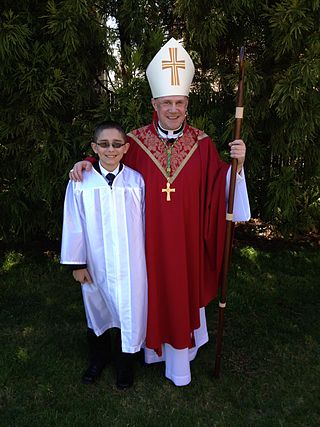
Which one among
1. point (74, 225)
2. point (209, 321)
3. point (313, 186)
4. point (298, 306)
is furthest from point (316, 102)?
point (74, 225)

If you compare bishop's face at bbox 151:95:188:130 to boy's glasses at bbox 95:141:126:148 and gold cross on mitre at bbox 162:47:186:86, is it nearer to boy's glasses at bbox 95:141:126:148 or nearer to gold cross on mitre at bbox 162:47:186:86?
gold cross on mitre at bbox 162:47:186:86

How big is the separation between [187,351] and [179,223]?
93 cm

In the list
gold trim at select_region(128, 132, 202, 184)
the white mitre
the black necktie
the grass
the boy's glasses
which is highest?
the white mitre

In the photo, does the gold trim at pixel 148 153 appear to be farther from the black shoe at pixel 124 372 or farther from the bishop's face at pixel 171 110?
the black shoe at pixel 124 372

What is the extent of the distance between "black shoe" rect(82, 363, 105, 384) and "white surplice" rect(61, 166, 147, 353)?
16.9 inches

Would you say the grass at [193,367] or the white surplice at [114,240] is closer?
the white surplice at [114,240]

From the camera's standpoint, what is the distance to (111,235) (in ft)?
9.68

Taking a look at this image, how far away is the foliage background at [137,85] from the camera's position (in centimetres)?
419

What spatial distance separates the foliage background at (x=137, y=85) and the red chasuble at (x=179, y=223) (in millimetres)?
1452

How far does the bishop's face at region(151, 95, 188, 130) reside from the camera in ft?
9.46

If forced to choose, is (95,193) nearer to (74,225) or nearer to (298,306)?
(74,225)

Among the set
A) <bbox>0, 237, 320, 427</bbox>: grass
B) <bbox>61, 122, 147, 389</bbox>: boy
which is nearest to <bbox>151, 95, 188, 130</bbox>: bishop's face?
<bbox>61, 122, 147, 389</bbox>: boy

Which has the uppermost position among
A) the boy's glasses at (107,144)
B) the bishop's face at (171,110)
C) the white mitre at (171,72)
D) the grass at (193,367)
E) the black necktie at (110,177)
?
the white mitre at (171,72)

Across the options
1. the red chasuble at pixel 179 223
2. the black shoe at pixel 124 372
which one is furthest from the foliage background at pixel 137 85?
the black shoe at pixel 124 372
